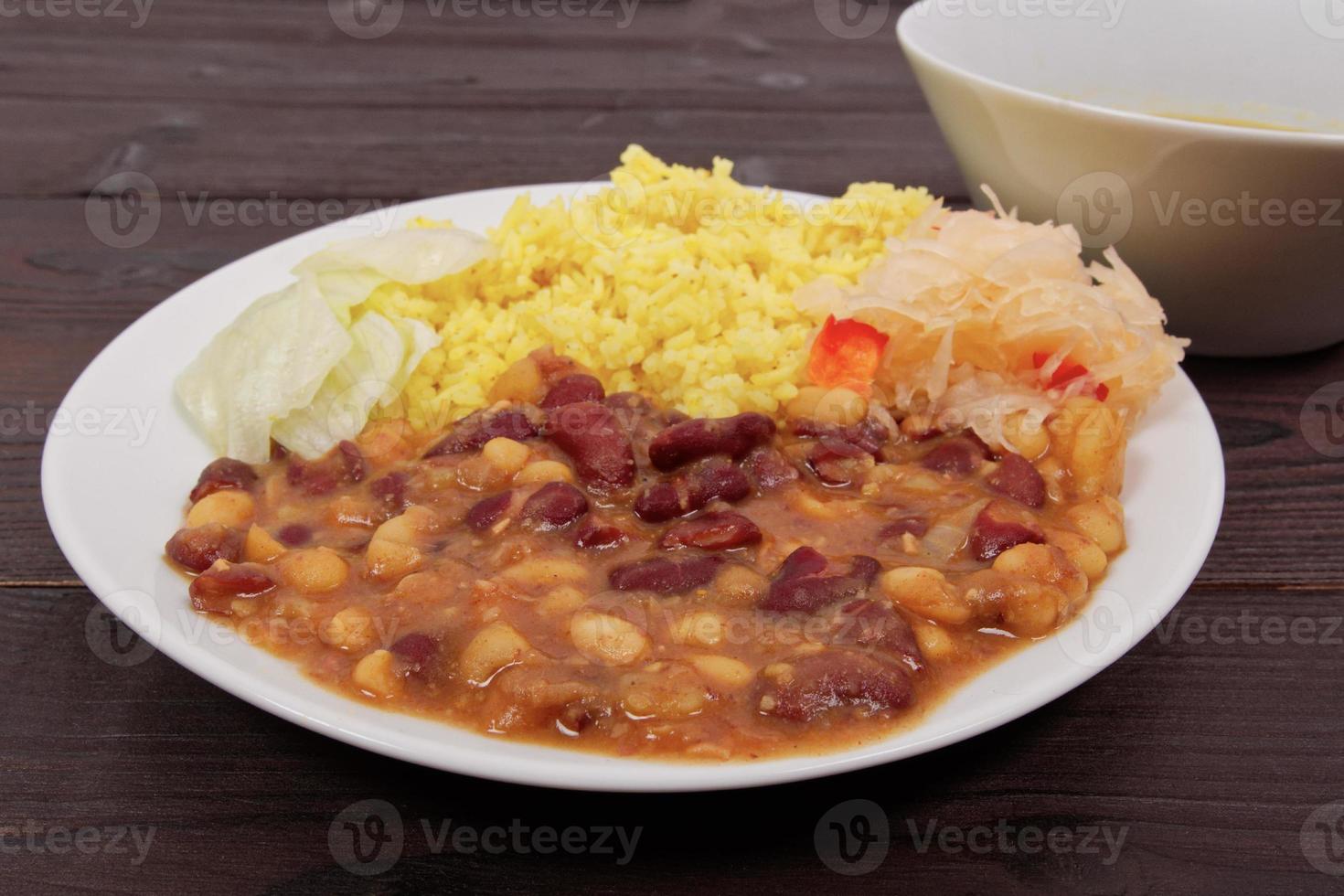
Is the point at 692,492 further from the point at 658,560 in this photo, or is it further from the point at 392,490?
the point at 392,490

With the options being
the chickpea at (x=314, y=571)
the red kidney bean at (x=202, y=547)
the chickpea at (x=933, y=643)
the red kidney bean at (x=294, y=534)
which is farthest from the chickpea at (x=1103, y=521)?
the red kidney bean at (x=202, y=547)

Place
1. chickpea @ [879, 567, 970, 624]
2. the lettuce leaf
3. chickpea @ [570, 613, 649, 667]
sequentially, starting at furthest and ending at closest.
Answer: the lettuce leaf, chickpea @ [879, 567, 970, 624], chickpea @ [570, 613, 649, 667]

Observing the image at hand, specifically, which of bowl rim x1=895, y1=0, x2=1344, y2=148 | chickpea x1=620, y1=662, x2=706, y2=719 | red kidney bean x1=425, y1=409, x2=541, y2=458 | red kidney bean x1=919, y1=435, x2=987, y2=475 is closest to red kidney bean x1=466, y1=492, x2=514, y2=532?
red kidney bean x1=425, y1=409, x2=541, y2=458

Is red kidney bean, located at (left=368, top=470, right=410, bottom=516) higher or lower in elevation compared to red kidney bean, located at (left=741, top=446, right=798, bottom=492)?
higher

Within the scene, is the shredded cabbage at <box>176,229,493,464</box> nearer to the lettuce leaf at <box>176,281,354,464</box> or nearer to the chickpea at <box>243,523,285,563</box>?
the lettuce leaf at <box>176,281,354,464</box>

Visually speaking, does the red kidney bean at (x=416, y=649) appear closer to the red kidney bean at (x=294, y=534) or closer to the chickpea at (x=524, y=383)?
the red kidney bean at (x=294, y=534)

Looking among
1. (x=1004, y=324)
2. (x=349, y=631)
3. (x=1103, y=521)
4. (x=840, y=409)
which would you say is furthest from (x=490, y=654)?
(x=1004, y=324)

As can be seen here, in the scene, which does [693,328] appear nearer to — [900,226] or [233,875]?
[900,226]
